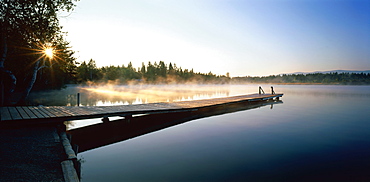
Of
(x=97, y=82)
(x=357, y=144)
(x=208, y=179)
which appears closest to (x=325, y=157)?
(x=357, y=144)

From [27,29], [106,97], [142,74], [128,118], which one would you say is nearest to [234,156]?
[128,118]

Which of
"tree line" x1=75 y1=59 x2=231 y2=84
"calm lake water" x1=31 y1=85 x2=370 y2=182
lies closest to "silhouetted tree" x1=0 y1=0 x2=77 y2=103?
"calm lake water" x1=31 y1=85 x2=370 y2=182

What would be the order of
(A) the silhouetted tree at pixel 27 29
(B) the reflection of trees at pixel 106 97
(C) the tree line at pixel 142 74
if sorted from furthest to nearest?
1. (C) the tree line at pixel 142 74
2. (B) the reflection of trees at pixel 106 97
3. (A) the silhouetted tree at pixel 27 29

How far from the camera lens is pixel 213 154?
25.2ft

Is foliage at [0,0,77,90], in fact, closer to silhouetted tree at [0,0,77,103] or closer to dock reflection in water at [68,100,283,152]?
silhouetted tree at [0,0,77,103]

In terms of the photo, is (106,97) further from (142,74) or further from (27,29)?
(142,74)

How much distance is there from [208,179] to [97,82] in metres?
86.9

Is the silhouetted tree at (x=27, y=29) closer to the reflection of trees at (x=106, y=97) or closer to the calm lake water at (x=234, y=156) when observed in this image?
the reflection of trees at (x=106, y=97)

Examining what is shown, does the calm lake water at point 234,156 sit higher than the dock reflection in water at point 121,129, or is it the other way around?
the dock reflection in water at point 121,129

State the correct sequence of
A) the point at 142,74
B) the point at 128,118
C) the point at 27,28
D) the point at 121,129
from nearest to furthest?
the point at 121,129 < the point at 128,118 < the point at 27,28 < the point at 142,74

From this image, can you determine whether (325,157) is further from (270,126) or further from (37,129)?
(37,129)

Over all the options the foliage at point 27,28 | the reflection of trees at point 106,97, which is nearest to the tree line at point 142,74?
the reflection of trees at point 106,97

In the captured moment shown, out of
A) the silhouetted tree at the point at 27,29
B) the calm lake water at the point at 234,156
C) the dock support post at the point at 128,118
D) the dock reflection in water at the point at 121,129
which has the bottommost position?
the calm lake water at the point at 234,156

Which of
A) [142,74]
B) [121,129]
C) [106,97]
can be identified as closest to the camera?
[121,129]
